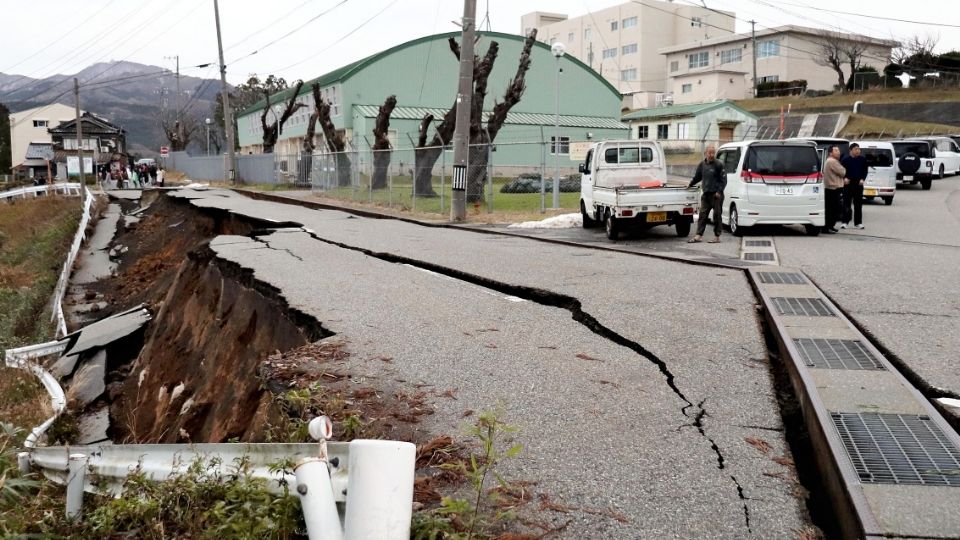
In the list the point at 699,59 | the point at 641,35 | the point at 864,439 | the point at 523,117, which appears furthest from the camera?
the point at 641,35

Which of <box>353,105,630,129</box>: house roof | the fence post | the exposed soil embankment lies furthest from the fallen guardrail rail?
the fence post

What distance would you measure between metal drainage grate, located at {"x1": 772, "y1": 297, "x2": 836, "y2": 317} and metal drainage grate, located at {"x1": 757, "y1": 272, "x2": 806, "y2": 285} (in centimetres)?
118

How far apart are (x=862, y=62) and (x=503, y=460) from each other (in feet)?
253

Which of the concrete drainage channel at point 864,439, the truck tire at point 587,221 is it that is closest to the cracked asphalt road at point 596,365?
the concrete drainage channel at point 864,439

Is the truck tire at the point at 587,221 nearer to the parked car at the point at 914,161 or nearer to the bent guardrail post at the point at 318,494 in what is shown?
the bent guardrail post at the point at 318,494

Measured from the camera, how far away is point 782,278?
1005 cm


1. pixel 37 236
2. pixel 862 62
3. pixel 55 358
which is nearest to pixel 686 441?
pixel 55 358

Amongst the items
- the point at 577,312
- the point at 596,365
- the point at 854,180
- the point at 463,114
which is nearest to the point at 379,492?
the point at 596,365

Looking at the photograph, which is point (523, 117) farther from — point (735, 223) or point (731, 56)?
point (735, 223)

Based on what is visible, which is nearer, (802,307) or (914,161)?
(802,307)

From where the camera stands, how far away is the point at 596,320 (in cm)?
752

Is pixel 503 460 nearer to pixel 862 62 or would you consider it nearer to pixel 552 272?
pixel 552 272

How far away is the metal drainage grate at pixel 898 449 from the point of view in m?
3.78

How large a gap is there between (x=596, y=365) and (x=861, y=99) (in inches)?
2259
